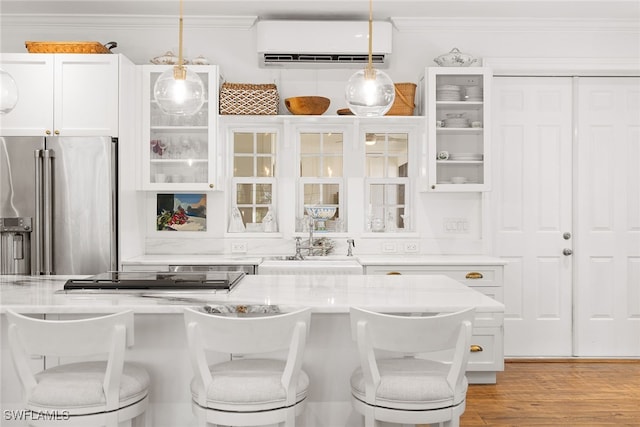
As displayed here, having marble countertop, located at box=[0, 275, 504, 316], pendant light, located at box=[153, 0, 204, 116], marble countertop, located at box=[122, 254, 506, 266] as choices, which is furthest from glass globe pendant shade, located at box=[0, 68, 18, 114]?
marble countertop, located at box=[122, 254, 506, 266]

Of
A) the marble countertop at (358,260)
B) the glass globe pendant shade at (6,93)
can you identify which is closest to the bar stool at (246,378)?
the glass globe pendant shade at (6,93)

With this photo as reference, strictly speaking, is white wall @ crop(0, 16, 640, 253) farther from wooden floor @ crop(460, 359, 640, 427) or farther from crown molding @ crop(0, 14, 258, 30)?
wooden floor @ crop(460, 359, 640, 427)

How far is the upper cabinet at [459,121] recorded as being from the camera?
14.5 feet

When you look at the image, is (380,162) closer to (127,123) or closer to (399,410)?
(127,123)

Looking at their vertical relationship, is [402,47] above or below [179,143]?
above

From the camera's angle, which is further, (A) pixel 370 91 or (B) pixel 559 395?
(B) pixel 559 395

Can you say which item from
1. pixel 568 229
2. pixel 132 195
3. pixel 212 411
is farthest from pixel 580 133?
pixel 212 411

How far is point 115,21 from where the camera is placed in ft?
15.4

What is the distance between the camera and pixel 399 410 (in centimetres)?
210

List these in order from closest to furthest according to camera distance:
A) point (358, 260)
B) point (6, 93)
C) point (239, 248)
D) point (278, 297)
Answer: point (278, 297), point (6, 93), point (358, 260), point (239, 248)

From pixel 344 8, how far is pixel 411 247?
6.32 feet

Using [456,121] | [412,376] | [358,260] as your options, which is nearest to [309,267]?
[358,260]

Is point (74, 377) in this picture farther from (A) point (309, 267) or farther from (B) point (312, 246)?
(B) point (312, 246)

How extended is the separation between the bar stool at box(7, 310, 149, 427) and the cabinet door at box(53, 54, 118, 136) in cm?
233
